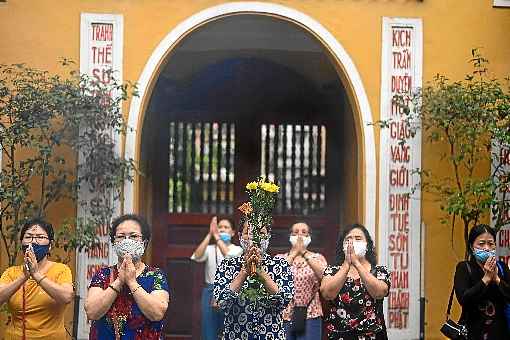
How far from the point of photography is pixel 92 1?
8.78 m

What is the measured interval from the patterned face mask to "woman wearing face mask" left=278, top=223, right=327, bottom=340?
2785mm

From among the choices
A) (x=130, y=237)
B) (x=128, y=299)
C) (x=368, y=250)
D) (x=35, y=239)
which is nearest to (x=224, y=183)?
(x=368, y=250)

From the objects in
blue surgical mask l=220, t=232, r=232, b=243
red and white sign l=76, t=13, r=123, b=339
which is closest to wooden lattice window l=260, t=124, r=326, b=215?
blue surgical mask l=220, t=232, r=232, b=243

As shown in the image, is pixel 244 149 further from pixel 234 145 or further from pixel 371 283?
pixel 371 283

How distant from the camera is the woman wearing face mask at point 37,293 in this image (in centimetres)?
584

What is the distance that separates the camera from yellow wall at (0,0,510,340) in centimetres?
875

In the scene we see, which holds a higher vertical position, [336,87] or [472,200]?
[336,87]

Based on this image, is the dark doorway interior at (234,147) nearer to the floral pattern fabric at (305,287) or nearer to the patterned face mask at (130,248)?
the floral pattern fabric at (305,287)

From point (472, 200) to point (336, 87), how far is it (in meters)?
2.49

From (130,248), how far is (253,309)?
93 cm

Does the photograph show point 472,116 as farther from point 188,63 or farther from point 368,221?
point 188,63

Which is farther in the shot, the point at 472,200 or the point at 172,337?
the point at 172,337

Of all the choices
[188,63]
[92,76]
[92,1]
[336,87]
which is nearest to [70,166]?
[92,76]

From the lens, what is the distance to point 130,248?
5.37m
